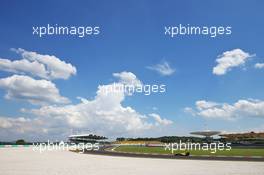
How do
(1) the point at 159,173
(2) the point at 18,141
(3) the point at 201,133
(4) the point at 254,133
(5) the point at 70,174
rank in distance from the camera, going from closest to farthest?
(5) the point at 70,174 → (1) the point at 159,173 → (3) the point at 201,133 → (4) the point at 254,133 → (2) the point at 18,141

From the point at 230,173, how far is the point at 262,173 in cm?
197

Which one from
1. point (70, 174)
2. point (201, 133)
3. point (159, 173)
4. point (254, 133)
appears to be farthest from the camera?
point (254, 133)

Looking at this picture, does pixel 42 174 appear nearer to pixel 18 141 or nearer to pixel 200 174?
pixel 200 174

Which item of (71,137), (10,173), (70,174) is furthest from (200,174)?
(71,137)

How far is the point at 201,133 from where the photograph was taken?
10325 centimetres

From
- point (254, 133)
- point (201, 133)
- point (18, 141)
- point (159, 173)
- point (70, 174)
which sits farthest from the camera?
point (18, 141)

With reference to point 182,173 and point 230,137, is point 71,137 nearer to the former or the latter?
point 230,137

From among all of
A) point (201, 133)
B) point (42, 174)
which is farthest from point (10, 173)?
point (201, 133)

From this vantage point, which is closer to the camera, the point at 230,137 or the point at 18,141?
the point at 230,137

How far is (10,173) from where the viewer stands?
2084 cm

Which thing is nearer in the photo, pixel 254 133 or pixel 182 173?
pixel 182 173

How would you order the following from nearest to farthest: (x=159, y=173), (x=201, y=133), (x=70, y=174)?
(x=70, y=174)
(x=159, y=173)
(x=201, y=133)

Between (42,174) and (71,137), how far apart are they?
154m

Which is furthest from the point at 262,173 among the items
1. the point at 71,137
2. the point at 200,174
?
the point at 71,137
